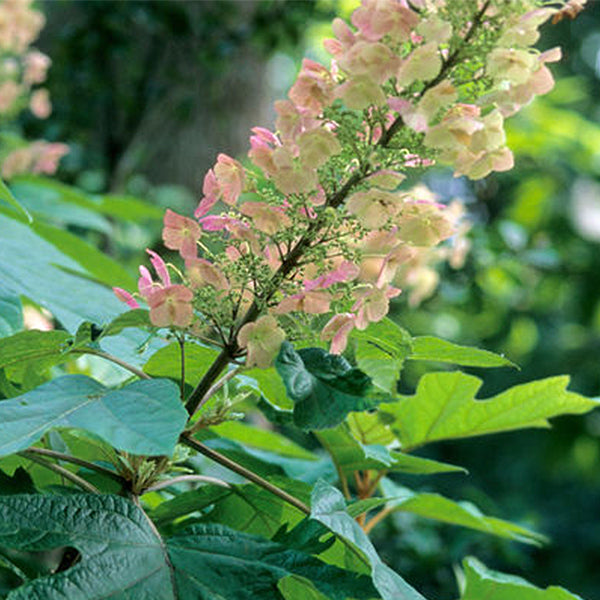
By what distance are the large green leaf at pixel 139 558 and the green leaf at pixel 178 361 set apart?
0.15 meters

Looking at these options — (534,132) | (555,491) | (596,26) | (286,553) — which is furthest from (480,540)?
(596,26)

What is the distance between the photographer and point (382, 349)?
0.78m

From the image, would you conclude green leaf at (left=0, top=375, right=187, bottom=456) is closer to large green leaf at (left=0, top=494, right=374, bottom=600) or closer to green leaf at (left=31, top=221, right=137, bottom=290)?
large green leaf at (left=0, top=494, right=374, bottom=600)

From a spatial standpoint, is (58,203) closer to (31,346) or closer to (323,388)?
(31,346)

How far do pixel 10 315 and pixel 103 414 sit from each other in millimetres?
323

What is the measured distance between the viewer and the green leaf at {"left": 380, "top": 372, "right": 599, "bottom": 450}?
1055mm

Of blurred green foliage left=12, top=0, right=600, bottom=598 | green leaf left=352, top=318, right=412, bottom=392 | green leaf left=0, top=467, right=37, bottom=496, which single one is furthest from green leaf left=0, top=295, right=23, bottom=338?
blurred green foliage left=12, top=0, right=600, bottom=598

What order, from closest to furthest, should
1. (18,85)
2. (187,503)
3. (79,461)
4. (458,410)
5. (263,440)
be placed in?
(79,461) → (187,503) → (458,410) → (263,440) → (18,85)

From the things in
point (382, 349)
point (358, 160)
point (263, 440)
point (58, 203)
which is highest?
point (358, 160)

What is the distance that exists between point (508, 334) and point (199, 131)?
4.90 ft

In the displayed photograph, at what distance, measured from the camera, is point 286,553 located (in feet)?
2.28

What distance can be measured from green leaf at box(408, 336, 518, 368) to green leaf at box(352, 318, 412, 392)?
0.06 ft

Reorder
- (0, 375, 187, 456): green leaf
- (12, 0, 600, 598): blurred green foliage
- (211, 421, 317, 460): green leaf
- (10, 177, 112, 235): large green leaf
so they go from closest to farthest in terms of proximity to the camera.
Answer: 1. (0, 375, 187, 456): green leaf
2. (211, 421, 317, 460): green leaf
3. (10, 177, 112, 235): large green leaf
4. (12, 0, 600, 598): blurred green foliage

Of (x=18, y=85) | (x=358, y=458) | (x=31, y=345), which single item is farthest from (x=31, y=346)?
(x=18, y=85)
